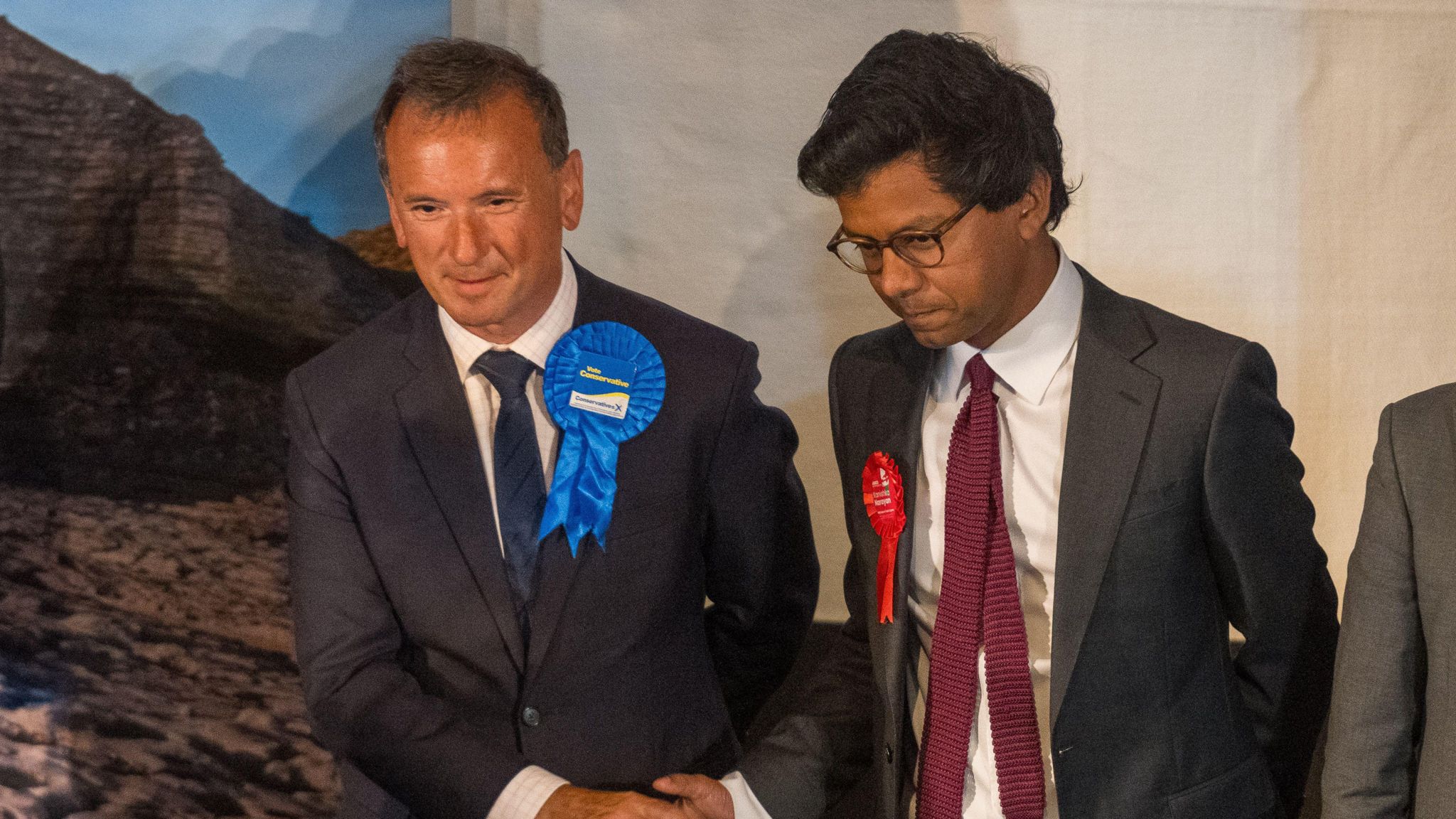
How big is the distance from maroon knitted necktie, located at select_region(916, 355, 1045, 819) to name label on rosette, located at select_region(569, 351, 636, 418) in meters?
0.52

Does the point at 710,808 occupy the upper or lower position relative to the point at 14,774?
upper

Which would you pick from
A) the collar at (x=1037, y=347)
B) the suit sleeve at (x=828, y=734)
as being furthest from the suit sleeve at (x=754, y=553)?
the collar at (x=1037, y=347)

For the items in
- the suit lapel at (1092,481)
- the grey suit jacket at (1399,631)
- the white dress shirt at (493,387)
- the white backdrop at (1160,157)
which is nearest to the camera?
the grey suit jacket at (1399,631)

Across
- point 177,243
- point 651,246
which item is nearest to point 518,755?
point 651,246

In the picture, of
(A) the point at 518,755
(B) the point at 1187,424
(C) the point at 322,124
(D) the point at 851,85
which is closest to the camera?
(B) the point at 1187,424

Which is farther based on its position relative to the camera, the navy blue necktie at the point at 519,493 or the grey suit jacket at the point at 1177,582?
the navy blue necktie at the point at 519,493

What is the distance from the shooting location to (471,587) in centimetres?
198

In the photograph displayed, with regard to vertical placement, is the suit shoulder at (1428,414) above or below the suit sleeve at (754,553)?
above

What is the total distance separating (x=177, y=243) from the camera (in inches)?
107

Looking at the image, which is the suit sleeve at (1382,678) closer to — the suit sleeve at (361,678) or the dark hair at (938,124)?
the dark hair at (938,124)

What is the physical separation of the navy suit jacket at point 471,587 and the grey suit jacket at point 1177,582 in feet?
1.32

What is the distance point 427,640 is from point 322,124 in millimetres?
1226

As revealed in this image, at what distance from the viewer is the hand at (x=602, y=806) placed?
74.2 inches

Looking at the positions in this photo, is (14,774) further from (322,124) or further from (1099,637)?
(1099,637)
